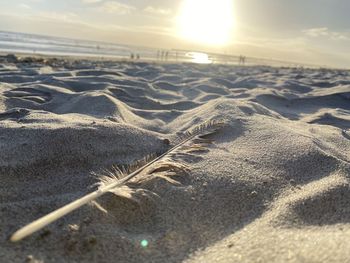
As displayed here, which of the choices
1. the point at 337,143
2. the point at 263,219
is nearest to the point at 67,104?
the point at 337,143

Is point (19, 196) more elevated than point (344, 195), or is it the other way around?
point (344, 195)

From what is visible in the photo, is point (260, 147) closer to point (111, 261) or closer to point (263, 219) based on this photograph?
point (263, 219)

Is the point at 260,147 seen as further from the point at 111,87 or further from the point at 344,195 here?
the point at 111,87

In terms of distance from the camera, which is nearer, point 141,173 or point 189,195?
point 189,195

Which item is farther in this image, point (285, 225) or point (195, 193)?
point (195, 193)

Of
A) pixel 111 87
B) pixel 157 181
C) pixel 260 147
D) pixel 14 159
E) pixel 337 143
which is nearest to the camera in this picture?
pixel 157 181

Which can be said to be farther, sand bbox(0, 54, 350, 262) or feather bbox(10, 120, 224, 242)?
feather bbox(10, 120, 224, 242)

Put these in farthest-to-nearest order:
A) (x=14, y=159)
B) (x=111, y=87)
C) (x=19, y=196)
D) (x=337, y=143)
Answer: (x=111, y=87), (x=337, y=143), (x=14, y=159), (x=19, y=196)

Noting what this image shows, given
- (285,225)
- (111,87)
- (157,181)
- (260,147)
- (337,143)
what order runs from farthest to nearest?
(111,87) < (337,143) < (260,147) < (157,181) < (285,225)

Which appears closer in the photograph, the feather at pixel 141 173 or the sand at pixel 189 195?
the sand at pixel 189 195

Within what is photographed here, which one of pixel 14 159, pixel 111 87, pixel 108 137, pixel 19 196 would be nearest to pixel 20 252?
pixel 19 196
